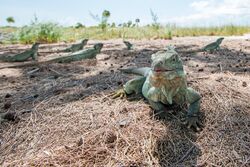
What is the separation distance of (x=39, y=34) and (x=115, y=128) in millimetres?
8399

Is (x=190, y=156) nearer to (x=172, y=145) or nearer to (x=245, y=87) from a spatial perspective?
(x=172, y=145)

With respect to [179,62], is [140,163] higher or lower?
lower

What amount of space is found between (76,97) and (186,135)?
1.34 meters

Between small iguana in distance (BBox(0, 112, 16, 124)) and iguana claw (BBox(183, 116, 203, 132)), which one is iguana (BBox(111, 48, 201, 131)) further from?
small iguana in distance (BBox(0, 112, 16, 124))

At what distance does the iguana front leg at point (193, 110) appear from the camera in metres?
2.87

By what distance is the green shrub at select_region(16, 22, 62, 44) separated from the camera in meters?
10.6

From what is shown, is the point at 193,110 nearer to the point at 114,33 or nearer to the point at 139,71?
the point at 139,71

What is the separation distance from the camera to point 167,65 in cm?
250

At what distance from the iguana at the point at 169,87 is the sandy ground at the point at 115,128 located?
120 millimetres

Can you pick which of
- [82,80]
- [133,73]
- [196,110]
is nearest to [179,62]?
[196,110]

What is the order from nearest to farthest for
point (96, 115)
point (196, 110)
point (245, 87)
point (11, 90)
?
point (196, 110) < point (96, 115) < point (245, 87) < point (11, 90)

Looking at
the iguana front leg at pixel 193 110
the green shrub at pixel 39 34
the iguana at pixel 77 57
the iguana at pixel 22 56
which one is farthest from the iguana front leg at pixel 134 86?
the green shrub at pixel 39 34

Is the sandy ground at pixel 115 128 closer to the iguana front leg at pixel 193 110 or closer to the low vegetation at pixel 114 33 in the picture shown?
the iguana front leg at pixel 193 110

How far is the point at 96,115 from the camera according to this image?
10.5 feet
